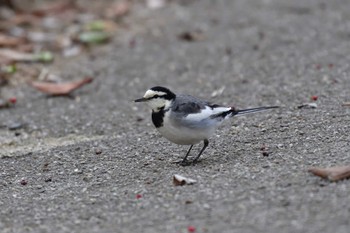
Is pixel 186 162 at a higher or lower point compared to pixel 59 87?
higher

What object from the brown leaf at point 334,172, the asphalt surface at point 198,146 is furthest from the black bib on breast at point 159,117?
the brown leaf at point 334,172

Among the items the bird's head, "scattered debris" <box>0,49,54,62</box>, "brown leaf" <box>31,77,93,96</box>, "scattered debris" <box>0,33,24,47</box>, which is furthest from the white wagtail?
"scattered debris" <box>0,33,24,47</box>

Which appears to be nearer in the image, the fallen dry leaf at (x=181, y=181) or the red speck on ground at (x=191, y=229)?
the red speck on ground at (x=191, y=229)

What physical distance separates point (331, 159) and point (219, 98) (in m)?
2.60

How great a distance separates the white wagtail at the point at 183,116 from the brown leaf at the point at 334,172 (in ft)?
3.43

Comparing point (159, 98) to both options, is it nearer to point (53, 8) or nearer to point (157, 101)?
point (157, 101)

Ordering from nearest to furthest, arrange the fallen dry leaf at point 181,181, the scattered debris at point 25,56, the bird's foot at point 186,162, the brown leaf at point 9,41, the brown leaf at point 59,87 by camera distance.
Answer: the fallen dry leaf at point 181,181, the bird's foot at point 186,162, the brown leaf at point 59,87, the scattered debris at point 25,56, the brown leaf at point 9,41

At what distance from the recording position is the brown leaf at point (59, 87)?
8.03m

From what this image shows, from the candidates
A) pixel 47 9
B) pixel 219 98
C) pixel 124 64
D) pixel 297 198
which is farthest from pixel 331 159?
pixel 47 9

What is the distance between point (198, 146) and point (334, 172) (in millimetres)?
1788

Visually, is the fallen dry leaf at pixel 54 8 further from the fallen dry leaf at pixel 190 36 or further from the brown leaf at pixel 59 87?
the brown leaf at pixel 59 87

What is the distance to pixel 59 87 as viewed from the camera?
8.09 meters

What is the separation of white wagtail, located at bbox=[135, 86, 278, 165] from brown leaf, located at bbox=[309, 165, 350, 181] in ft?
3.43

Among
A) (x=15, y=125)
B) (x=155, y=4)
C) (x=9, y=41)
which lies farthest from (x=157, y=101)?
(x=155, y=4)
